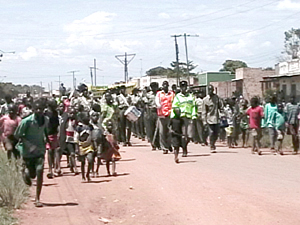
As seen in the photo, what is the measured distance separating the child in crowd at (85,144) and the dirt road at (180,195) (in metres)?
0.36

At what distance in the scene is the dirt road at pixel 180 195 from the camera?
9469 mm

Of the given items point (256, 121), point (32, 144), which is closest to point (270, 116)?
point (256, 121)

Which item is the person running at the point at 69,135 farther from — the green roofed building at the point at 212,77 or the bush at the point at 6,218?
the green roofed building at the point at 212,77

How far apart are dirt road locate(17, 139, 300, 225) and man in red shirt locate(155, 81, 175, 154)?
1949 millimetres

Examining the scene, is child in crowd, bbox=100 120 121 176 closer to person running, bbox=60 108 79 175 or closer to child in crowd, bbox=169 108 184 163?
person running, bbox=60 108 79 175

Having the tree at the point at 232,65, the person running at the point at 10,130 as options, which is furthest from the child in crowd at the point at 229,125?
the tree at the point at 232,65

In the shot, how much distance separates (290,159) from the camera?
16531mm

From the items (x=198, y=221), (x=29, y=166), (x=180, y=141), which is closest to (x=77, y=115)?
(x=180, y=141)

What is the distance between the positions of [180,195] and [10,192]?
9.40 ft

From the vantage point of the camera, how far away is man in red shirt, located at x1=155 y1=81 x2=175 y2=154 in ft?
57.3

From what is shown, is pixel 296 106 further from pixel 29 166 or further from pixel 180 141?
pixel 29 166

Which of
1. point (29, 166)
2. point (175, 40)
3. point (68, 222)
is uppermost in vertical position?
point (175, 40)

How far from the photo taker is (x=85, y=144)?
13.7 meters

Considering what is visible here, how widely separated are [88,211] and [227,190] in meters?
2.44
